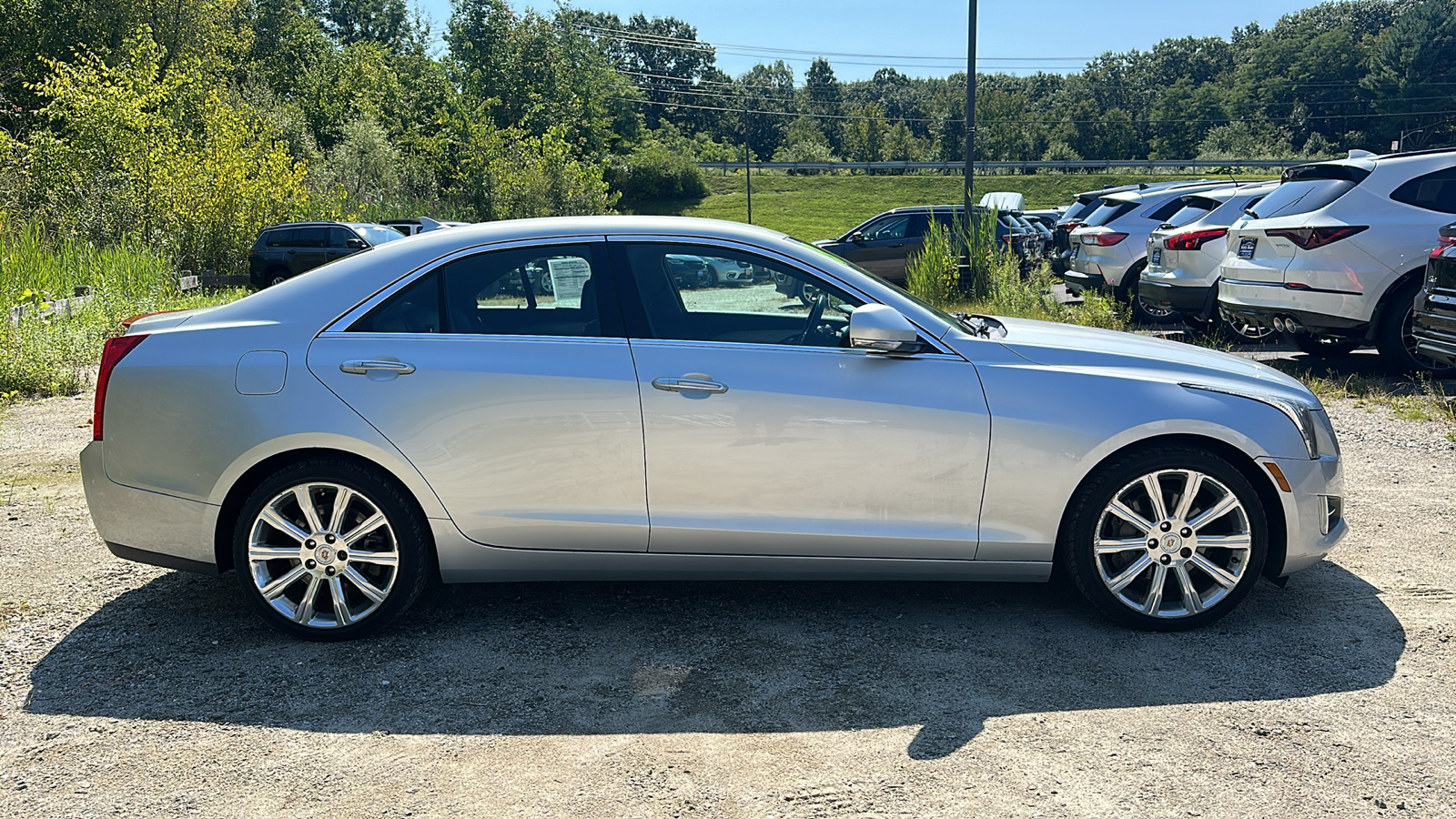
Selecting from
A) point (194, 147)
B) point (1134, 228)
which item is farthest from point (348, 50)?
point (1134, 228)

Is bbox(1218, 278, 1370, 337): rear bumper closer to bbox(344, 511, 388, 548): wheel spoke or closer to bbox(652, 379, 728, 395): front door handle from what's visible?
bbox(652, 379, 728, 395): front door handle

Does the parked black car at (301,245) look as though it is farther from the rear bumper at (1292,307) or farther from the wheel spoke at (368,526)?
the wheel spoke at (368,526)

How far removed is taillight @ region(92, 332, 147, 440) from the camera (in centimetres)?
429

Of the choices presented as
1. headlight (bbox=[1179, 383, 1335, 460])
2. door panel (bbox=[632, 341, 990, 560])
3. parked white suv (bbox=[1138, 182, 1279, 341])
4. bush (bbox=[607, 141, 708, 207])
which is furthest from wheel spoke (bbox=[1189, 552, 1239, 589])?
bush (bbox=[607, 141, 708, 207])

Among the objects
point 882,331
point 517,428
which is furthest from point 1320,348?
point 517,428

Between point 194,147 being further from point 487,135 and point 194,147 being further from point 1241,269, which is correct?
point 1241,269

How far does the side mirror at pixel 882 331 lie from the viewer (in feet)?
13.5

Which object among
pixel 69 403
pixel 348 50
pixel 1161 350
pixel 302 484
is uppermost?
pixel 348 50

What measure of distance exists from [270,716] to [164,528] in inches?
40.8

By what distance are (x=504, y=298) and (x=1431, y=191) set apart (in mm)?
8522

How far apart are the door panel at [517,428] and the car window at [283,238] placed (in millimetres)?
21565

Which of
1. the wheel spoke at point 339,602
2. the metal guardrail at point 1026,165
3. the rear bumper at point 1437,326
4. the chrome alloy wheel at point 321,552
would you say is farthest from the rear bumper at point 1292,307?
the metal guardrail at point 1026,165

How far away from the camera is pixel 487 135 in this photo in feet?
142

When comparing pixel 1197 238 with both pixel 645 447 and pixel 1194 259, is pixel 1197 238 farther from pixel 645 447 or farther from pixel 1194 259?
pixel 645 447
